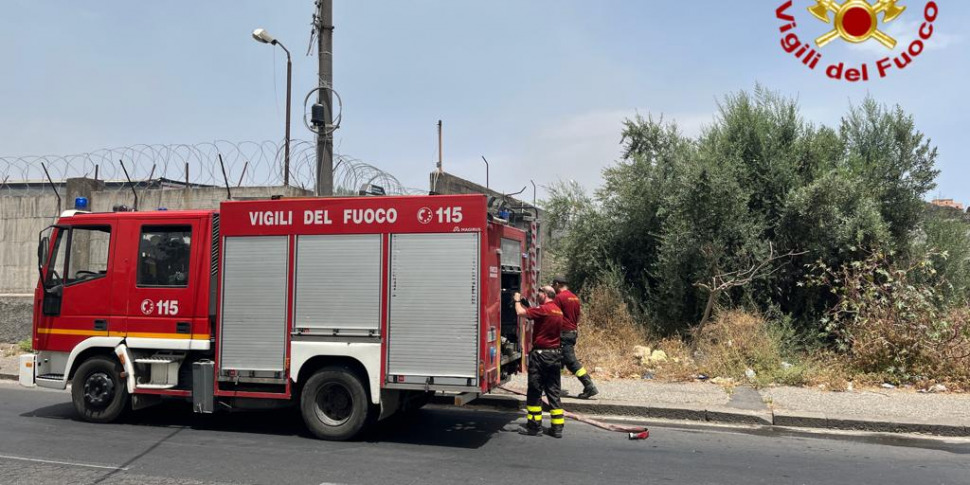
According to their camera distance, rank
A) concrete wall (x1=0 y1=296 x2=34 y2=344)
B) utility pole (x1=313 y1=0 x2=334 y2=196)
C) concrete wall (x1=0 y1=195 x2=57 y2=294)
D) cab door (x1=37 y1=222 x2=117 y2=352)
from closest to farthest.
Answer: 1. cab door (x1=37 y1=222 x2=117 y2=352)
2. utility pole (x1=313 y1=0 x2=334 y2=196)
3. concrete wall (x1=0 y1=296 x2=34 y2=344)
4. concrete wall (x1=0 y1=195 x2=57 y2=294)

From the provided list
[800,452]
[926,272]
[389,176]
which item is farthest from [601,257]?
[800,452]

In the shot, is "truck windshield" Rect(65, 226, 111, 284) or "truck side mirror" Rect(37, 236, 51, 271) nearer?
"truck side mirror" Rect(37, 236, 51, 271)

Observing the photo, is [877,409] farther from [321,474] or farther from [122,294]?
[122,294]

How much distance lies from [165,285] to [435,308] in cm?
328

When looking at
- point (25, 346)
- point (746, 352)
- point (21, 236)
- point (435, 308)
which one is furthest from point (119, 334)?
point (21, 236)

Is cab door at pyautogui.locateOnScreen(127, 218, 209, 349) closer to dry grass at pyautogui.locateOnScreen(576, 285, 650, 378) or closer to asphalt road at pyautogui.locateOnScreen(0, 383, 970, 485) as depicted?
asphalt road at pyautogui.locateOnScreen(0, 383, 970, 485)

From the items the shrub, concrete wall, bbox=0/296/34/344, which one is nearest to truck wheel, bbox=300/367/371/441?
the shrub

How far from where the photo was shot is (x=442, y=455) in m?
6.44

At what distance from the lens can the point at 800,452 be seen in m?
6.69

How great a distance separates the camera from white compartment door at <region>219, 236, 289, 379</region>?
277 inches

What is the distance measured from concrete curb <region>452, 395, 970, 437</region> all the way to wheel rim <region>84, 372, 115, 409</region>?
3.84m

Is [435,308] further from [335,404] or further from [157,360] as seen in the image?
[157,360]

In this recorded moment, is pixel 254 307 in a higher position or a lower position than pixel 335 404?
higher

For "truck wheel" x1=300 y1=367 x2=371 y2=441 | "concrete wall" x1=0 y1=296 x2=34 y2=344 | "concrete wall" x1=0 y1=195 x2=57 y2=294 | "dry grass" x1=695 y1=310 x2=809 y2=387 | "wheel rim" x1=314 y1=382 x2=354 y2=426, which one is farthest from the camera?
"concrete wall" x1=0 y1=195 x2=57 y2=294
